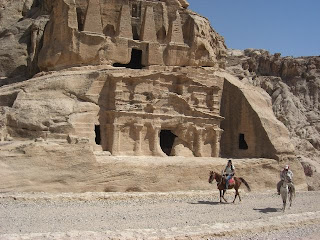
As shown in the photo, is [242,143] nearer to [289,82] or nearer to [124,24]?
Answer: [124,24]

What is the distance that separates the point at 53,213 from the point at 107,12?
14.9 metres

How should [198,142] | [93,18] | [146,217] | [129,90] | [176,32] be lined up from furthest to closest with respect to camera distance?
[176,32]
[93,18]
[198,142]
[129,90]
[146,217]

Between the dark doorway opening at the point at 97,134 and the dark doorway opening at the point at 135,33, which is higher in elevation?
the dark doorway opening at the point at 135,33

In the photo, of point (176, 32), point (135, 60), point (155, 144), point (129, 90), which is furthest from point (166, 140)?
point (176, 32)

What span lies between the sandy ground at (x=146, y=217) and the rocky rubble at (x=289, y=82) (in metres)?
32.7

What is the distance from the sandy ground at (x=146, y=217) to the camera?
30.6 feet

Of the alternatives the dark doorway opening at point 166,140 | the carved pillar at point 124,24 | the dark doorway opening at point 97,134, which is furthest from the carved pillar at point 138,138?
the carved pillar at point 124,24

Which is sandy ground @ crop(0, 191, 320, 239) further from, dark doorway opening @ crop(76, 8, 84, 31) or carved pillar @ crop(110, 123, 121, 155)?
dark doorway opening @ crop(76, 8, 84, 31)

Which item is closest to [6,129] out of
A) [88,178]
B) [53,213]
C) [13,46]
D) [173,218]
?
[88,178]

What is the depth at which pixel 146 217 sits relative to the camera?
38.7 feet

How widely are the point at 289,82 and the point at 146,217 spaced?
4540cm

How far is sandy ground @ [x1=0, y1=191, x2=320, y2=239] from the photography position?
932cm

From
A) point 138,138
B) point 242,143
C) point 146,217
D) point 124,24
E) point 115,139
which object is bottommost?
point 146,217

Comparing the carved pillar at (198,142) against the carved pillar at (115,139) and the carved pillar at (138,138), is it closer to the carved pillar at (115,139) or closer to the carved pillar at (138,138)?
the carved pillar at (138,138)
